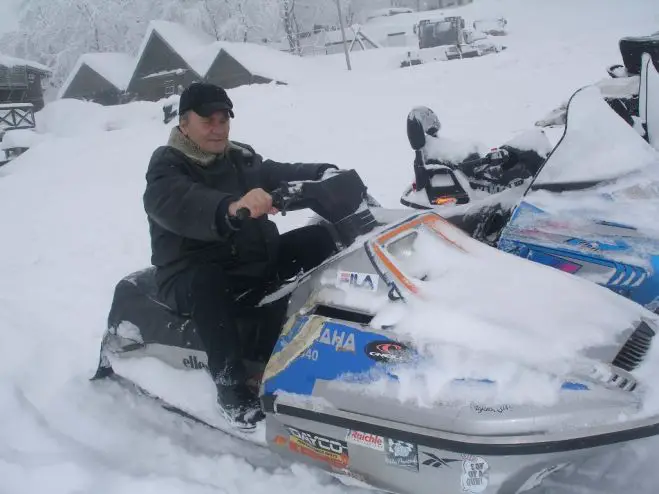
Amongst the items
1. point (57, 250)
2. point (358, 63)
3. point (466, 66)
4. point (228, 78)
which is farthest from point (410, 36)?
point (57, 250)

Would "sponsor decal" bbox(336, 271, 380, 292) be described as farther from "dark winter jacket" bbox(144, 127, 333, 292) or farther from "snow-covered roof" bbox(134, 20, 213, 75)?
"snow-covered roof" bbox(134, 20, 213, 75)

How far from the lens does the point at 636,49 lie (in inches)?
141

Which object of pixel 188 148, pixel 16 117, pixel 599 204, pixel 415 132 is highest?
pixel 188 148

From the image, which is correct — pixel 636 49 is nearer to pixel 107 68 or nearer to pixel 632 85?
pixel 632 85

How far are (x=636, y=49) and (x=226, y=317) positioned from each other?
2.99 meters

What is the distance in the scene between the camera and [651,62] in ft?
10.4

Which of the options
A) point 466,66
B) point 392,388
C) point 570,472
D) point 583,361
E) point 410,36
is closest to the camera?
point 583,361

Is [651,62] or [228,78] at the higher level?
[651,62]

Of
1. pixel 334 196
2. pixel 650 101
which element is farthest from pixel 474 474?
pixel 650 101

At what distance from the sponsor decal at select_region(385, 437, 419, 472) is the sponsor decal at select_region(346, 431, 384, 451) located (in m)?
0.03

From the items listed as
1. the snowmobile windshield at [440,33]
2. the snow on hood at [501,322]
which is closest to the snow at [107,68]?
the snowmobile windshield at [440,33]

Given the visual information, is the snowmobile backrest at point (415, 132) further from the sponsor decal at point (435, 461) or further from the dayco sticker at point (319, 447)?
the sponsor decal at point (435, 461)

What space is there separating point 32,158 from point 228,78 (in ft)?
38.1

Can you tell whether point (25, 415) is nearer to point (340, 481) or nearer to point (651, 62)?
point (340, 481)
